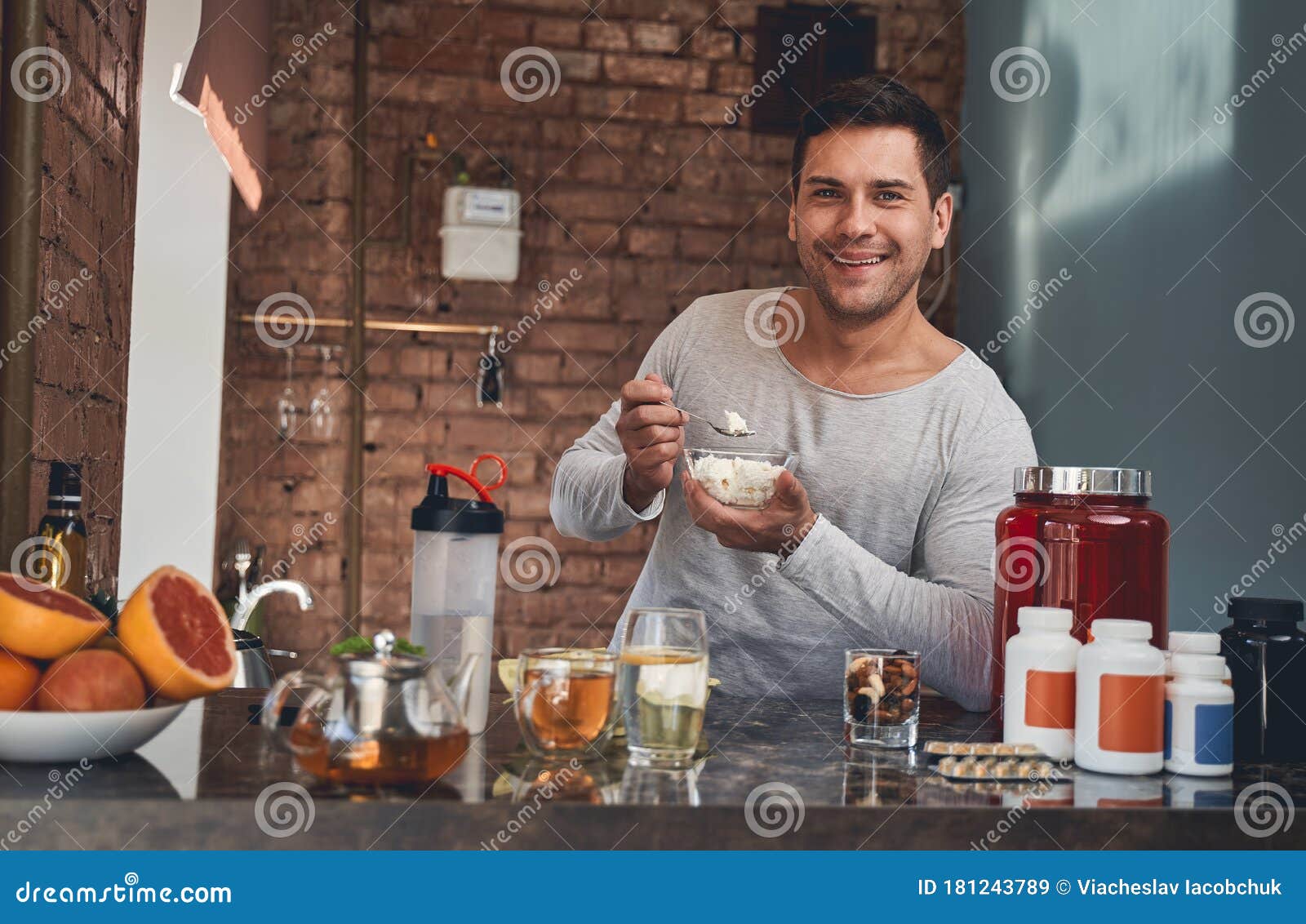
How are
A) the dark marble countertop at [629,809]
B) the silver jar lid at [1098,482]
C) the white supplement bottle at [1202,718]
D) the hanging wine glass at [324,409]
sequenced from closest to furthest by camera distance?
1. the dark marble countertop at [629,809]
2. the white supplement bottle at [1202,718]
3. the silver jar lid at [1098,482]
4. the hanging wine glass at [324,409]

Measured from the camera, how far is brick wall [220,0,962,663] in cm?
327

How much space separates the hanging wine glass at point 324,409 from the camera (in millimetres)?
3285

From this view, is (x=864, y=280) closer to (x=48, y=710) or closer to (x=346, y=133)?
(x=48, y=710)

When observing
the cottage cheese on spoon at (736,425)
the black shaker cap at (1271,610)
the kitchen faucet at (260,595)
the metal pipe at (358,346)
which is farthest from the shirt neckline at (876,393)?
the metal pipe at (358,346)

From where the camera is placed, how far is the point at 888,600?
53.9 inches

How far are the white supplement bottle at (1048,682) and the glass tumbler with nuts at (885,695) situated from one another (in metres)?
0.10

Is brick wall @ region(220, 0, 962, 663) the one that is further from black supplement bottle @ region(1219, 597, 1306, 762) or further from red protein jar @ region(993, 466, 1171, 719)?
black supplement bottle @ region(1219, 597, 1306, 762)

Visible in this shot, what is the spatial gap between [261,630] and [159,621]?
7.18 feet

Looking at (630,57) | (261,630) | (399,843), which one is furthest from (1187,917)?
(630,57)

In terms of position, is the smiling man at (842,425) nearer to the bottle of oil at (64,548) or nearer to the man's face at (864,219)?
the man's face at (864,219)

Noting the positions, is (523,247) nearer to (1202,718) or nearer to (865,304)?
(865,304)

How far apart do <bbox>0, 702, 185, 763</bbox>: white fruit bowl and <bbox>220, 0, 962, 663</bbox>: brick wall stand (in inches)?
94.4

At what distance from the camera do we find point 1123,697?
1.01 m

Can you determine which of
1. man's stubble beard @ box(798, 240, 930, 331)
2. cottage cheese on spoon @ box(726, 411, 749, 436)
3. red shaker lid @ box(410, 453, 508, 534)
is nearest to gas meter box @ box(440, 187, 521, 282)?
man's stubble beard @ box(798, 240, 930, 331)
